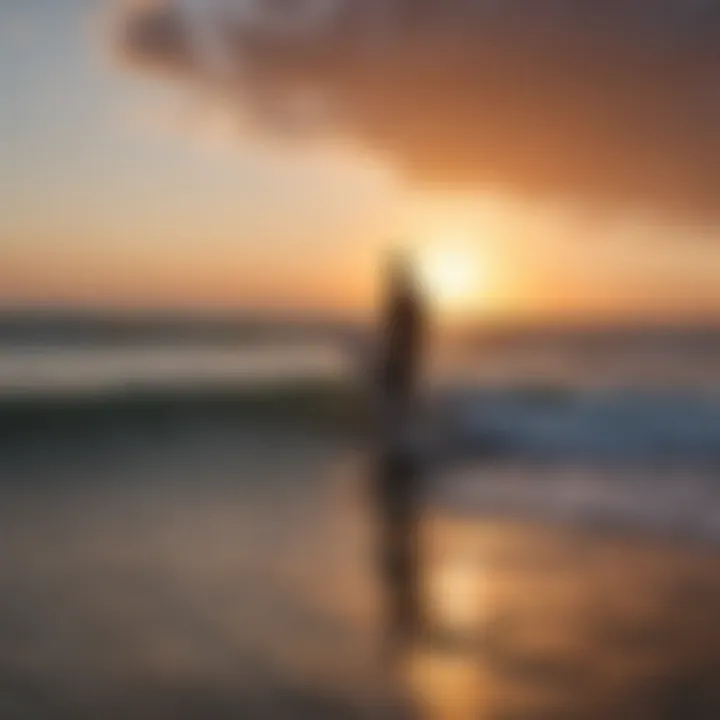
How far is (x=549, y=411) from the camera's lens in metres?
11.0

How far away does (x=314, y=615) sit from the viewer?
403 centimetres

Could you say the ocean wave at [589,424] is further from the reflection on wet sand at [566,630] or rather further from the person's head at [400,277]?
the reflection on wet sand at [566,630]

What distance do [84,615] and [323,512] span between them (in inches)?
85.0

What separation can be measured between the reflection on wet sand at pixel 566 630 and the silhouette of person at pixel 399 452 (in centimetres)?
10

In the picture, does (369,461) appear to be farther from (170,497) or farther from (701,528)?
(701,528)

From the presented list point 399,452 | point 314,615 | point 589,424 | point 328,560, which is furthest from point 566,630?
point 589,424

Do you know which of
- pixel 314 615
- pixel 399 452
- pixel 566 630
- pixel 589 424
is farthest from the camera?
pixel 589 424

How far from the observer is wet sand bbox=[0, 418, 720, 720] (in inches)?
127

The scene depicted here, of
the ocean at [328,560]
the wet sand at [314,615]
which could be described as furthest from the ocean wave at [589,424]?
the wet sand at [314,615]

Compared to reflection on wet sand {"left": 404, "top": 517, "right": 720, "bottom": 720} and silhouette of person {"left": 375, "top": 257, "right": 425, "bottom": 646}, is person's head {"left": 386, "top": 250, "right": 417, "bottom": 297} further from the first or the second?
reflection on wet sand {"left": 404, "top": 517, "right": 720, "bottom": 720}

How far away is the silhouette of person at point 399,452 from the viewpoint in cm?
434

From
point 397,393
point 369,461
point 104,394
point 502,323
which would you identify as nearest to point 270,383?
point 104,394

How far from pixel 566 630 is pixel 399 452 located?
190 inches

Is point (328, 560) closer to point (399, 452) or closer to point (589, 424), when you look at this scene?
point (399, 452)
